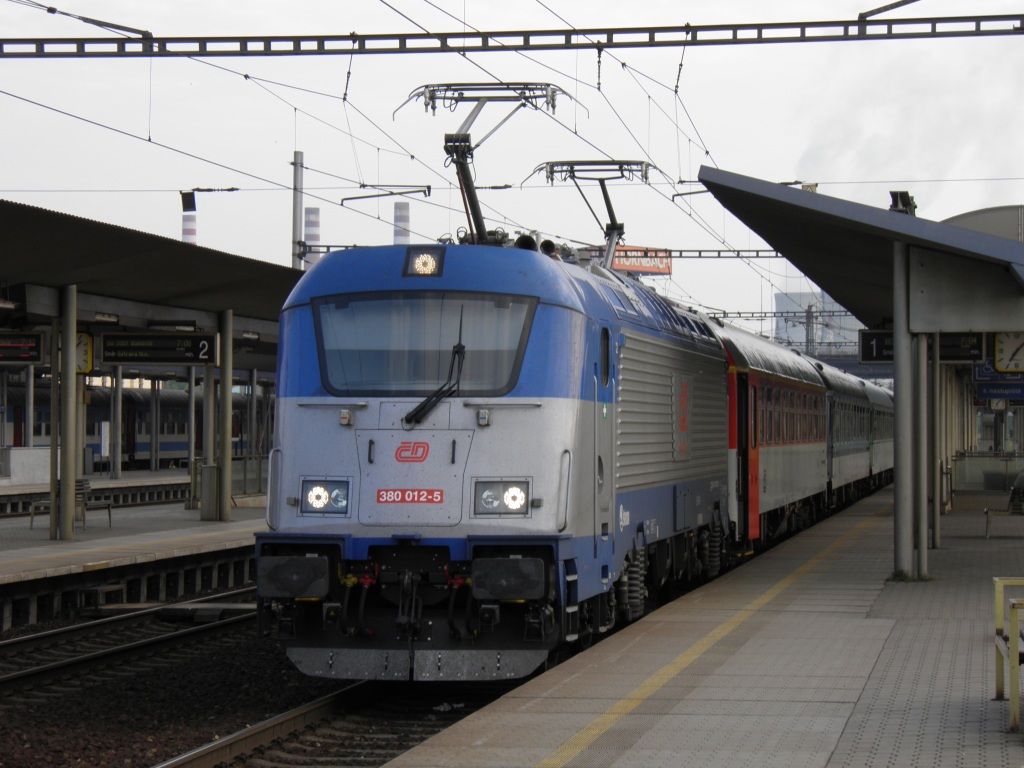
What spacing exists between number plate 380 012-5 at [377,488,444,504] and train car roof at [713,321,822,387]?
26.6 feet

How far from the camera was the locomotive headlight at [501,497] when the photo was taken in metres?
9.61

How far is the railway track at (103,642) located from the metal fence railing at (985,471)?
2407 cm

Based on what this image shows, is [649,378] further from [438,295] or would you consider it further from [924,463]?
[924,463]

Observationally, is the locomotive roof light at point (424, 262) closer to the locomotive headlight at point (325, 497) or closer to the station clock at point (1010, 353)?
the locomotive headlight at point (325, 497)

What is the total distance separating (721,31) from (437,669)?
9324 mm

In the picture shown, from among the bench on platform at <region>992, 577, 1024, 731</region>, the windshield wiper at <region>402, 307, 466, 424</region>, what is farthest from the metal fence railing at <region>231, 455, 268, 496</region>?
the bench on platform at <region>992, 577, 1024, 731</region>

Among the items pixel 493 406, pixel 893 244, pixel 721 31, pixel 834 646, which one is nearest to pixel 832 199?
pixel 893 244

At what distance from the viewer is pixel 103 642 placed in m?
14.4

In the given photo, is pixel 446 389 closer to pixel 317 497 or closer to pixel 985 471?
pixel 317 497

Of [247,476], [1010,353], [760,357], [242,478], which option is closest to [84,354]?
[242,478]

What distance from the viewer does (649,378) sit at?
1272cm

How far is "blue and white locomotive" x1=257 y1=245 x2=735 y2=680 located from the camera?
9586mm

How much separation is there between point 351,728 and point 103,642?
219 inches

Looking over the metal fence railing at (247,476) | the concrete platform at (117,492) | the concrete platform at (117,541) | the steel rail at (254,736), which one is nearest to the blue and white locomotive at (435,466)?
the steel rail at (254,736)
